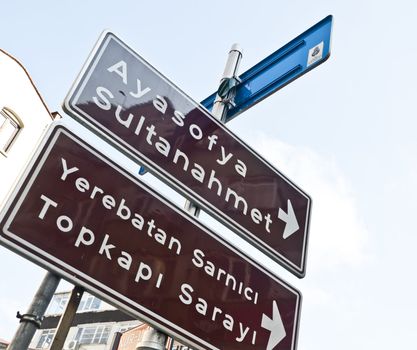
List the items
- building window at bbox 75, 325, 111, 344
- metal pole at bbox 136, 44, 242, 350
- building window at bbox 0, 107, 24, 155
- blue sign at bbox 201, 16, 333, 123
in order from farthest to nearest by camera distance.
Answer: building window at bbox 75, 325, 111, 344
building window at bbox 0, 107, 24, 155
blue sign at bbox 201, 16, 333, 123
metal pole at bbox 136, 44, 242, 350

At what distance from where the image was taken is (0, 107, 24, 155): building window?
1293 centimetres

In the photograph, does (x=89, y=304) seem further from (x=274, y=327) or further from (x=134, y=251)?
(x=134, y=251)

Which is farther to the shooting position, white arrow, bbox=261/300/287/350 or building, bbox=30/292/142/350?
building, bbox=30/292/142/350

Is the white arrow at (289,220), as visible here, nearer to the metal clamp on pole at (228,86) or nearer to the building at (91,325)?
the metal clamp on pole at (228,86)

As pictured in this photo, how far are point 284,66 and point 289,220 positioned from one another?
1.18m

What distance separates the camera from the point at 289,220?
2396 mm

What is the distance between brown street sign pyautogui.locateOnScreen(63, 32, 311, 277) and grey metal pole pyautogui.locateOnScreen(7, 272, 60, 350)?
63cm

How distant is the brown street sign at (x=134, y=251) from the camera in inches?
56.4

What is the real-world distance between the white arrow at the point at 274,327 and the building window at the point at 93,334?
27.9 meters

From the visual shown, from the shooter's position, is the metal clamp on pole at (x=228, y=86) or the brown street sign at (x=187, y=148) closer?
the brown street sign at (x=187, y=148)

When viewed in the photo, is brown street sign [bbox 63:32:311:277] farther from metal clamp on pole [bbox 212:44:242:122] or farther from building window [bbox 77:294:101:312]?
building window [bbox 77:294:101:312]

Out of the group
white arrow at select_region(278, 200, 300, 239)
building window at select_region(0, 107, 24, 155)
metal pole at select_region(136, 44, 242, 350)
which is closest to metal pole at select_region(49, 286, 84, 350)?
metal pole at select_region(136, 44, 242, 350)

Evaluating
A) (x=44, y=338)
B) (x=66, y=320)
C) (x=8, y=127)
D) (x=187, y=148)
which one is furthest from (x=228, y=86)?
(x=44, y=338)

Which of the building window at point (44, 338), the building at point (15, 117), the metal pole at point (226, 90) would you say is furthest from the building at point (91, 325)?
the metal pole at point (226, 90)
